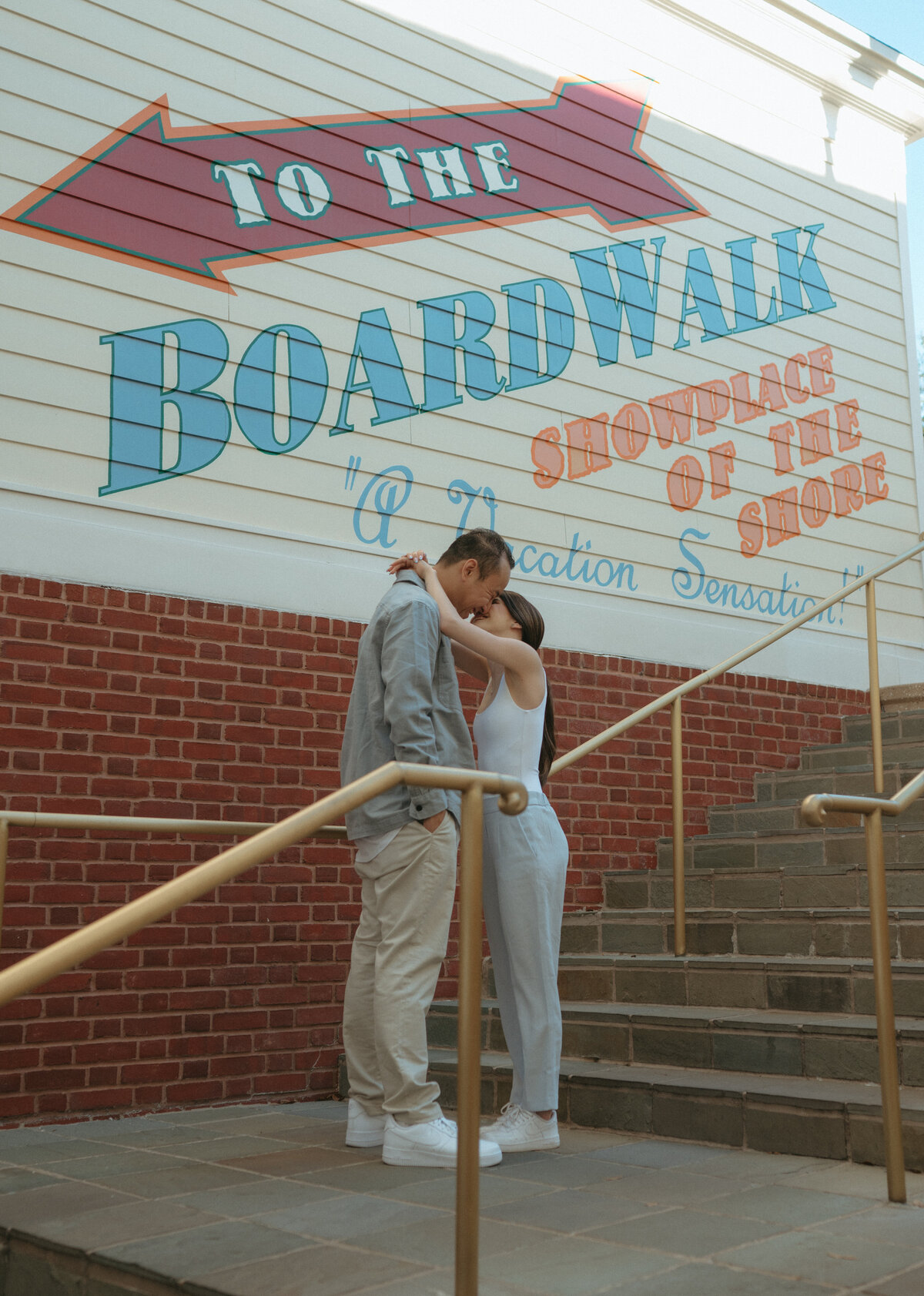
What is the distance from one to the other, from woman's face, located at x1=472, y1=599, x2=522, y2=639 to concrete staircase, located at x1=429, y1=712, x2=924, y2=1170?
1.37m

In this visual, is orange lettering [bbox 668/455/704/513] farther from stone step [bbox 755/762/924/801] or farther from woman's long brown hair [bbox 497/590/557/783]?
woman's long brown hair [bbox 497/590/557/783]

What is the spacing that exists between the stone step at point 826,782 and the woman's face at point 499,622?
8.01ft

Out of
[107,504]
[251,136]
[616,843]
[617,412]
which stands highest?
[251,136]

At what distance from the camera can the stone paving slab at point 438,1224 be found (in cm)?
221

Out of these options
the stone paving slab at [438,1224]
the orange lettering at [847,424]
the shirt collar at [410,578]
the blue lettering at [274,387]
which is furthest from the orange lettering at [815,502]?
the stone paving slab at [438,1224]

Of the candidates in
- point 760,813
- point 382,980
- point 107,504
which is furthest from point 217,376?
point 760,813

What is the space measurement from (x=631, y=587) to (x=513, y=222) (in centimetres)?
192

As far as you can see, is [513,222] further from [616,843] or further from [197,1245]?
[197,1245]

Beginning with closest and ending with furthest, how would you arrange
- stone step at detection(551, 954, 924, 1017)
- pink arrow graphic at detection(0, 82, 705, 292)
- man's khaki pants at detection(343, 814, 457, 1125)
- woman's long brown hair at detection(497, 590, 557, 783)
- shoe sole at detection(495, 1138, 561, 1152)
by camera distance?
man's khaki pants at detection(343, 814, 457, 1125) < shoe sole at detection(495, 1138, 561, 1152) < woman's long brown hair at detection(497, 590, 557, 783) < stone step at detection(551, 954, 924, 1017) < pink arrow graphic at detection(0, 82, 705, 292)

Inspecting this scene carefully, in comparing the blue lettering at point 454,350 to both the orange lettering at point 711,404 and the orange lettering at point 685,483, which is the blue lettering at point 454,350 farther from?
the orange lettering at point 711,404

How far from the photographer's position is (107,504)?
4492 millimetres

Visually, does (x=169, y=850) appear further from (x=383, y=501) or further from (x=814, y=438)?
(x=814, y=438)

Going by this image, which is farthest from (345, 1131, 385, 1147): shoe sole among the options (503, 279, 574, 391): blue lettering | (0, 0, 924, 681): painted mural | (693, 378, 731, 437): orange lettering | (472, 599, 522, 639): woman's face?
(693, 378, 731, 437): orange lettering

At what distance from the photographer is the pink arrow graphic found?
4.71 meters
